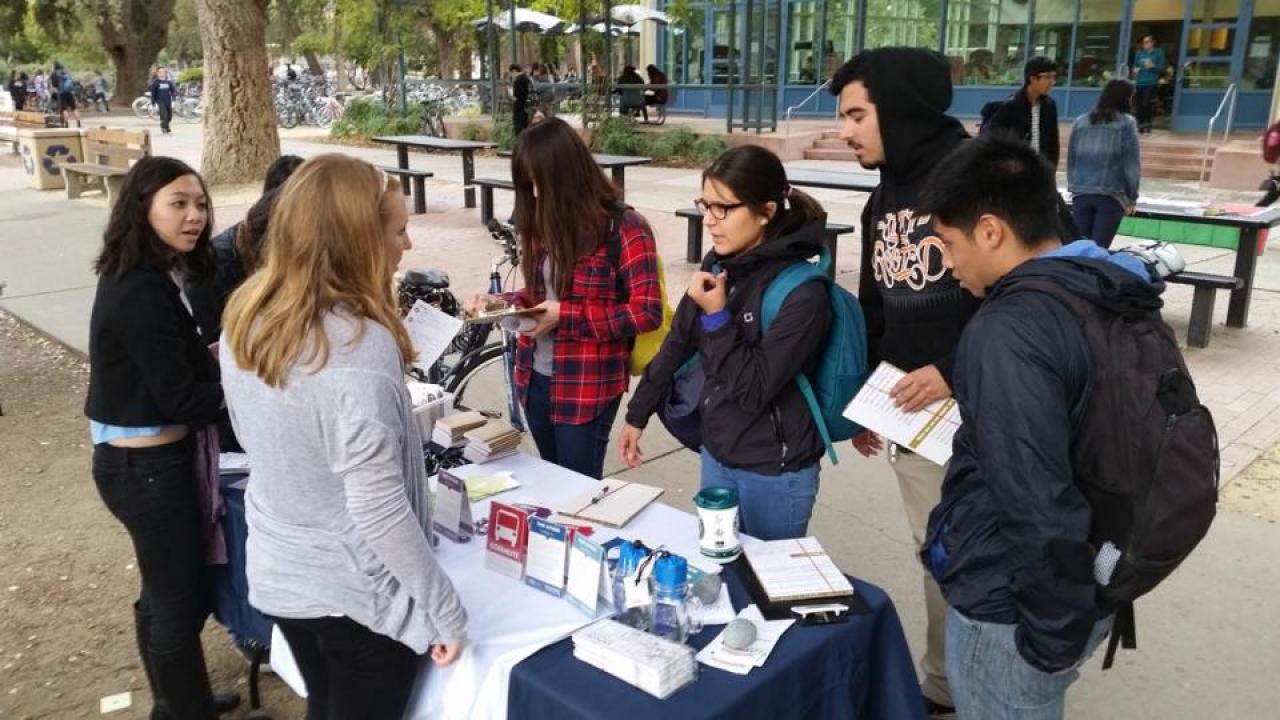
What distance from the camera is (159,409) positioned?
246cm

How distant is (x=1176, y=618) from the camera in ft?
11.4

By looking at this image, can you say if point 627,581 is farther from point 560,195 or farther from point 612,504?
point 560,195

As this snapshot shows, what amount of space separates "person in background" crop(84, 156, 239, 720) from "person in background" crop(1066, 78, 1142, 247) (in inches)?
250

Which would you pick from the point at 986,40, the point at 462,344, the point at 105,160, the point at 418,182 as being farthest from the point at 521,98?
the point at 462,344

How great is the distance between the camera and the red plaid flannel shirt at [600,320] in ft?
10.2

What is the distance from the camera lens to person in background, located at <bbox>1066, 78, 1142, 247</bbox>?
7188 millimetres

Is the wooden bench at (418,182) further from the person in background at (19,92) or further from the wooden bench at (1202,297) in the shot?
the person in background at (19,92)

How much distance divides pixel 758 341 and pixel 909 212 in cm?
53

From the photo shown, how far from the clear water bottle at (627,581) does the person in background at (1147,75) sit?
55.4 feet

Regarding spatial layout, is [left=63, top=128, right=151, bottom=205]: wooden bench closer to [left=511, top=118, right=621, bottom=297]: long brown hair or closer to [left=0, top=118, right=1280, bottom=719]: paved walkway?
[left=0, top=118, right=1280, bottom=719]: paved walkway

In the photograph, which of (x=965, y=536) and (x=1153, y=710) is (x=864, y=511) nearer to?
(x=1153, y=710)

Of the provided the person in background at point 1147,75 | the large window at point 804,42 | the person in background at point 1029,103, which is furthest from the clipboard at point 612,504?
the large window at point 804,42

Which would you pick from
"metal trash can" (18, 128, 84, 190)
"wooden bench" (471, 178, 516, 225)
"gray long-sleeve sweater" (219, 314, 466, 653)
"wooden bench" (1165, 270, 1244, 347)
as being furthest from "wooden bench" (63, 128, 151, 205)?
"gray long-sleeve sweater" (219, 314, 466, 653)

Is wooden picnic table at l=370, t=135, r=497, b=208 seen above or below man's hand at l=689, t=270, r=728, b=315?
below
